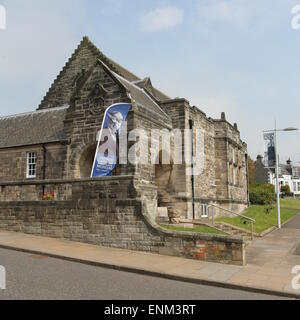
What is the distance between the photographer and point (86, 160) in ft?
55.0

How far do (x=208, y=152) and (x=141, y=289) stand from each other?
54.0ft

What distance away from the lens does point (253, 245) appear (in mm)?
14336

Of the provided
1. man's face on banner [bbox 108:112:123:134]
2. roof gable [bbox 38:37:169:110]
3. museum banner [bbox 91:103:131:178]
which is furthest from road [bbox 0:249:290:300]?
roof gable [bbox 38:37:169:110]

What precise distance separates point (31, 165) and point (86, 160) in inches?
201

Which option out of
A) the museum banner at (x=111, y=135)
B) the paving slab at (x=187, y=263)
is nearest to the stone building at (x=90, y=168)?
the museum banner at (x=111, y=135)

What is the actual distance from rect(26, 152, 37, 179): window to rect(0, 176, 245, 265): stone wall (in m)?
5.80

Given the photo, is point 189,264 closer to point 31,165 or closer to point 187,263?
point 187,263

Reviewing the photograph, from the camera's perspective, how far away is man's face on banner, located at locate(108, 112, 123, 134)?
1522 cm

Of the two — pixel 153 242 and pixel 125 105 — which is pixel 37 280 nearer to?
pixel 153 242

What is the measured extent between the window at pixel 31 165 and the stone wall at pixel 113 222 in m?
5.80

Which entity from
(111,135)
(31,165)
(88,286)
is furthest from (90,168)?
(88,286)

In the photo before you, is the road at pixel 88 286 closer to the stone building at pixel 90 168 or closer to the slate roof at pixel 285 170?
the stone building at pixel 90 168

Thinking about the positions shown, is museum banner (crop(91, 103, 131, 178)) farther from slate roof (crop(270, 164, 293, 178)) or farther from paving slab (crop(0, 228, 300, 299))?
slate roof (crop(270, 164, 293, 178))

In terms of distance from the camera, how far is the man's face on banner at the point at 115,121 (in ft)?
49.9
